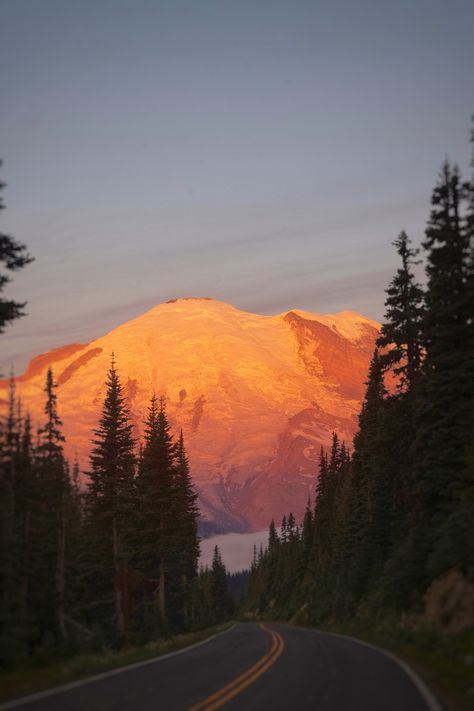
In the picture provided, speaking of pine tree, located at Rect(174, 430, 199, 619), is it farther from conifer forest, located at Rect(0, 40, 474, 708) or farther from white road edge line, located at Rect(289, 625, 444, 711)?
white road edge line, located at Rect(289, 625, 444, 711)

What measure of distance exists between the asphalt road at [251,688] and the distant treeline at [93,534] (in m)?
4.76

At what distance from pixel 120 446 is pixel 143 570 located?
13894 mm

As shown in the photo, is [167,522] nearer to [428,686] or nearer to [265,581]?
[428,686]

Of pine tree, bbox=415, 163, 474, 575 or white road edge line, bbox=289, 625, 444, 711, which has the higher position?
pine tree, bbox=415, 163, 474, 575

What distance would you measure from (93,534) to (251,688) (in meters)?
36.8

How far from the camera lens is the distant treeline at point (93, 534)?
1136 inches

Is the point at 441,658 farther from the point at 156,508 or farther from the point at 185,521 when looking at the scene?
the point at 185,521

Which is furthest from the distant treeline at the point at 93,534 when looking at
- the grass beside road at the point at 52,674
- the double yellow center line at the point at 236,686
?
the double yellow center line at the point at 236,686

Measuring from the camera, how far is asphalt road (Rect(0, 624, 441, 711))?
11.7 m

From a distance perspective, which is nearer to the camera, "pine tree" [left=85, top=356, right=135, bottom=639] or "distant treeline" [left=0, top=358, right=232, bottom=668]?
"distant treeline" [left=0, top=358, right=232, bottom=668]

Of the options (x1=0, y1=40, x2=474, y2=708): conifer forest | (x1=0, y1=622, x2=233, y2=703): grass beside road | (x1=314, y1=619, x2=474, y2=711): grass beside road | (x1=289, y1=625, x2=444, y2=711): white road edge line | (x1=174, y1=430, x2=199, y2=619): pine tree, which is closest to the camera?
(x1=289, y1=625, x2=444, y2=711): white road edge line

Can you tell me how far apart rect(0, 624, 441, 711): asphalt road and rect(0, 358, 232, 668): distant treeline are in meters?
4.76

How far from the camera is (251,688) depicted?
1354 cm

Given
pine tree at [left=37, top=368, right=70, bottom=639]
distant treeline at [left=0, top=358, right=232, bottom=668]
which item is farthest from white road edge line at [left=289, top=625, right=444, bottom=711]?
pine tree at [left=37, top=368, right=70, bottom=639]
